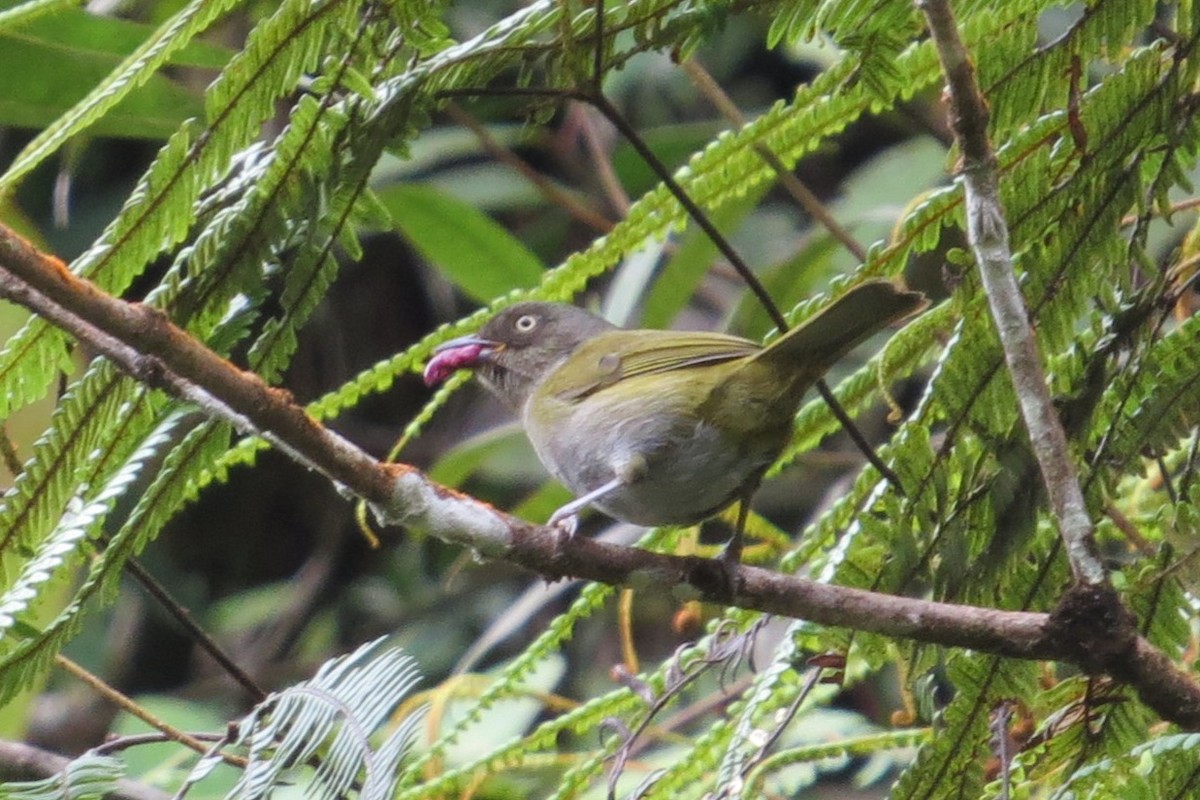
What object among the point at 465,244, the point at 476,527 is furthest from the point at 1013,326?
the point at 465,244

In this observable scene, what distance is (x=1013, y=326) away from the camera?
1648 mm

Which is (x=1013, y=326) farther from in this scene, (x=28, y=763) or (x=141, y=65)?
(x=28, y=763)

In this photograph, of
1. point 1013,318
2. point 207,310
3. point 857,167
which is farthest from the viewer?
point 857,167

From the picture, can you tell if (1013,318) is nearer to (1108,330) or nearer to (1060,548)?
(1108,330)

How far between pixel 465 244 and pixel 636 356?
4.72ft

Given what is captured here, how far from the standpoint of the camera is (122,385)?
1.95m

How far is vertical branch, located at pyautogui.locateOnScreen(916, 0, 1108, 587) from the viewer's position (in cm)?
159

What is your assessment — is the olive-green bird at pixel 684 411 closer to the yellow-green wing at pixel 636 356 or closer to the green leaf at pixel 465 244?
the yellow-green wing at pixel 636 356

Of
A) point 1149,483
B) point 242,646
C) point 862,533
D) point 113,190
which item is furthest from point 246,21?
point 862,533

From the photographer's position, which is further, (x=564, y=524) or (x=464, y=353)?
(x=464, y=353)

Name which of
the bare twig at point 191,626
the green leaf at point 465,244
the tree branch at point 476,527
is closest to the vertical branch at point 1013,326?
the tree branch at point 476,527

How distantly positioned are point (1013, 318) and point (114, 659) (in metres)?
5.59

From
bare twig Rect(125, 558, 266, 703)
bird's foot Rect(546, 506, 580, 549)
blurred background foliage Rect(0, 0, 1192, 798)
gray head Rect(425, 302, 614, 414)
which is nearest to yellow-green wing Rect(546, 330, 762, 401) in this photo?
gray head Rect(425, 302, 614, 414)

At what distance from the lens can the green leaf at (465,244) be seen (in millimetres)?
4430
